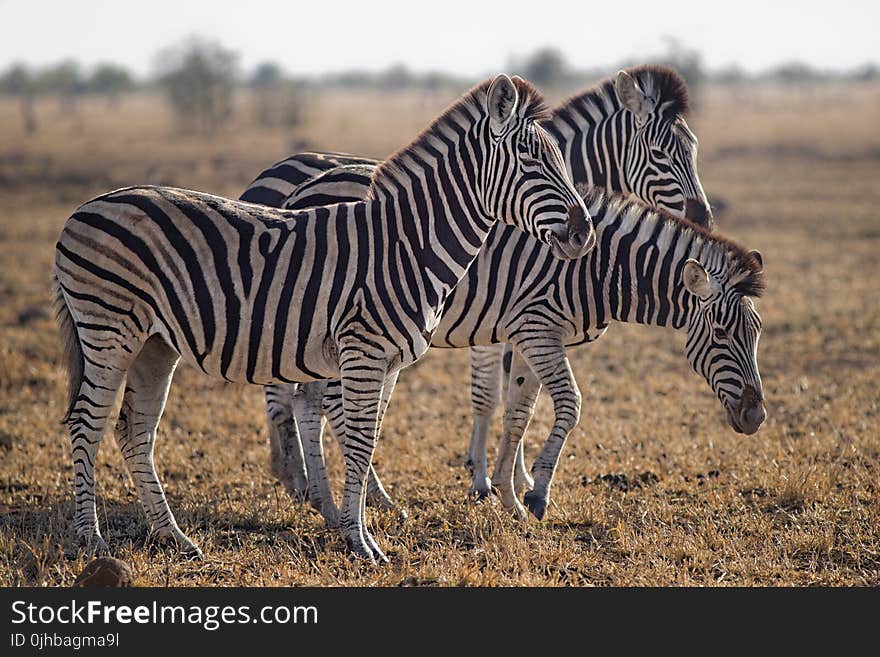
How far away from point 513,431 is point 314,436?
1.41m

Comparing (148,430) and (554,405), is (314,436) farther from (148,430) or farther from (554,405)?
(554,405)

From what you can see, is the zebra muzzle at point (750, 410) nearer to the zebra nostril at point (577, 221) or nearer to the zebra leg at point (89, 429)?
the zebra nostril at point (577, 221)

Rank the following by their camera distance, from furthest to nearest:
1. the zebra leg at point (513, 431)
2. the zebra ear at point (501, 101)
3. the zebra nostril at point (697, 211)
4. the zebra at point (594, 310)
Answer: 1. the zebra nostril at point (697, 211)
2. the zebra leg at point (513, 431)
3. the zebra at point (594, 310)
4. the zebra ear at point (501, 101)

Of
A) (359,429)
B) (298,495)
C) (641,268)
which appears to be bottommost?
(298,495)

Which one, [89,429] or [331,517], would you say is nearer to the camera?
[89,429]

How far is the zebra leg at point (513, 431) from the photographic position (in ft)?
22.3

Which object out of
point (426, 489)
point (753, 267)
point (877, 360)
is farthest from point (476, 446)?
point (877, 360)

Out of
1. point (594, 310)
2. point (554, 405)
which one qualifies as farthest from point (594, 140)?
point (554, 405)

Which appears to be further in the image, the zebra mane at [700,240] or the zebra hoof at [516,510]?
the zebra hoof at [516,510]

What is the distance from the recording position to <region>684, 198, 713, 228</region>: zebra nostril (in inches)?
306

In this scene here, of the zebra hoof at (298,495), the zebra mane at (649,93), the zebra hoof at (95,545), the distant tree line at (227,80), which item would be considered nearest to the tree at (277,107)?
the distant tree line at (227,80)

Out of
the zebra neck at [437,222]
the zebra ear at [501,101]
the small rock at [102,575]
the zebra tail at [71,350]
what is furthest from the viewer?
the zebra tail at [71,350]

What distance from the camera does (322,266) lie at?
18.6ft

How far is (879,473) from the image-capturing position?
7074 millimetres
